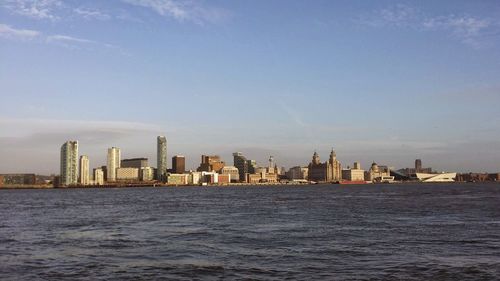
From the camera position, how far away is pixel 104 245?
35812mm

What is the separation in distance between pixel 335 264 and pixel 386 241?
9.39 meters

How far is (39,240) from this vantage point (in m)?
39.4

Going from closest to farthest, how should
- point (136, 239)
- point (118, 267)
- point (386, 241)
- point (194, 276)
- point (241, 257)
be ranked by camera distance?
point (194, 276)
point (118, 267)
point (241, 257)
point (386, 241)
point (136, 239)

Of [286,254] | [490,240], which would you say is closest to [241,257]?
[286,254]

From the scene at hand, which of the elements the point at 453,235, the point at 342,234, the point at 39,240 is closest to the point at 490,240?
the point at 453,235

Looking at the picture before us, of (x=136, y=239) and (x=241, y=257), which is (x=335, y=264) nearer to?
(x=241, y=257)

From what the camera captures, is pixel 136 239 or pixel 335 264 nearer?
pixel 335 264

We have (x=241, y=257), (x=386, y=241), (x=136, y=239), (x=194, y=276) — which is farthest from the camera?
(x=136, y=239)

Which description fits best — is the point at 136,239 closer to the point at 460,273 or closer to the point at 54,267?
the point at 54,267

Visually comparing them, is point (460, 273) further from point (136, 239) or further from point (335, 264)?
point (136, 239)

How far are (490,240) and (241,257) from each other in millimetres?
17250

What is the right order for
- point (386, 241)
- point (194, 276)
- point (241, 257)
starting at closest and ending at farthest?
point (194, 276) → point (241, 257) → point (386, 241)

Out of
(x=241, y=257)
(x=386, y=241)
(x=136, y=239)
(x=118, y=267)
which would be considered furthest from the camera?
(x=136, y=239)

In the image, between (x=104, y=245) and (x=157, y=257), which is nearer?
(x=157, y=257)
